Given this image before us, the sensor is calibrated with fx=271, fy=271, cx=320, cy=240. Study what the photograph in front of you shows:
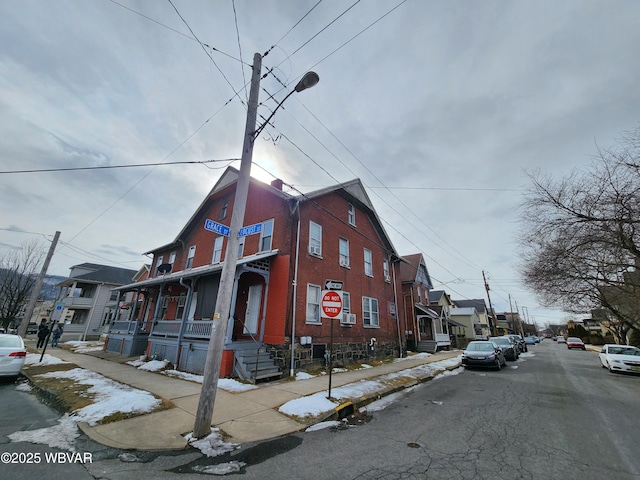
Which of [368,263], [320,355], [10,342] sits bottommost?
[320,355]

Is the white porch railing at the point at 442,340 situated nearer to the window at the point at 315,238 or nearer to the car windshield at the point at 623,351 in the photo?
the car windshield at the point at 623,351

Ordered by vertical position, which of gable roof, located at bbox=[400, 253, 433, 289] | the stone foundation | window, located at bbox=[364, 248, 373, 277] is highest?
gable roof, located at bbox=[400, 253, 433, 289]

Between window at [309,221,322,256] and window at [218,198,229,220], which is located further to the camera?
window at [218,198,229,220]

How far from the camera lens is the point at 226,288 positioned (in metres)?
5.61

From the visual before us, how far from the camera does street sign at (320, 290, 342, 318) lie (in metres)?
7.86

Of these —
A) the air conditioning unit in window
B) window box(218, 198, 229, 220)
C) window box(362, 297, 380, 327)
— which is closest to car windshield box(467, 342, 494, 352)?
window box(362, 297, 380, 327)

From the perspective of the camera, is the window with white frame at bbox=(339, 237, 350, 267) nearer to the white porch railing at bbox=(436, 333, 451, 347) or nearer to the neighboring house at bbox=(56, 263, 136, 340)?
the white porch railing at bbox=(436, 333, 451, 347)

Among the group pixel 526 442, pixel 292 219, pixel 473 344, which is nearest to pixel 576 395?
pixel 526 442

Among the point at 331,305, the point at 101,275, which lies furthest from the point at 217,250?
the point at 101,275

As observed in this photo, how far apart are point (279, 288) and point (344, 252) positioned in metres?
5.71

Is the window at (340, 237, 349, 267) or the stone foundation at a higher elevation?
the window at (340, 237, 349, 267)

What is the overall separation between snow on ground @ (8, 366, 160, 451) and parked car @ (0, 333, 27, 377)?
102cm

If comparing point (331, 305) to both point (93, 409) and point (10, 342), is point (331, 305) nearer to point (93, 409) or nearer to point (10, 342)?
point (93, 409)

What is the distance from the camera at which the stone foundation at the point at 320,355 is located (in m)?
11.2
